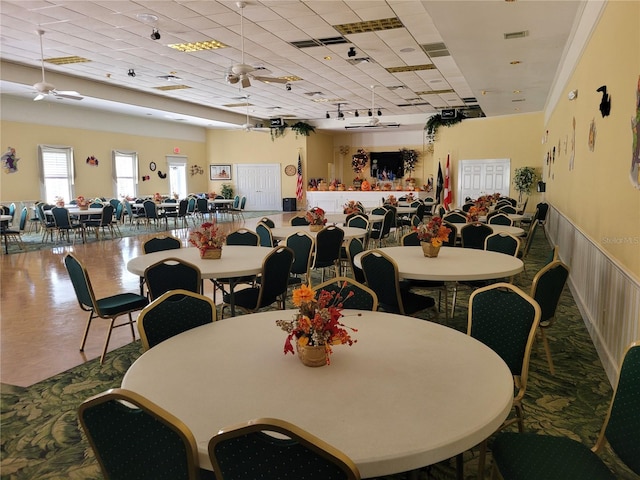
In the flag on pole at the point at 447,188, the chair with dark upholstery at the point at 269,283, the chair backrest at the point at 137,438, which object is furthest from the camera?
the flag on pole at the point at 447,188

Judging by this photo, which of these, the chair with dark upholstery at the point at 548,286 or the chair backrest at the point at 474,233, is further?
the chair backrest at the point at 474,233

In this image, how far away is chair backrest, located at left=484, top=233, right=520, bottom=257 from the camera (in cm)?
464

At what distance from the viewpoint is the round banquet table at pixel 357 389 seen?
1.31 m

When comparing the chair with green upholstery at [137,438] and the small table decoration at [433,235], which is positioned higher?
the small table decoration at [433,235]

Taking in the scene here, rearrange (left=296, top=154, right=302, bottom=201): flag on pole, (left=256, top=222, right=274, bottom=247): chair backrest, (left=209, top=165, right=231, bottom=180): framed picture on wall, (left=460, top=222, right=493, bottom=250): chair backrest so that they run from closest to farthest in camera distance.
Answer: (left=460, top=222, right=493, bottom=250): chair backrest < (left=256, top=222, right=274, bottom=247): chair backrest < (left=296, top=154, right=302, bottom=201): flag on pole < (left=209, top=165, right=231, bottom=180): framed picture on wall

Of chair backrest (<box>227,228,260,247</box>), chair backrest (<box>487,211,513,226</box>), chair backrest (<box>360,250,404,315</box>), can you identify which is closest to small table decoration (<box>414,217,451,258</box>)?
chair backrest (<box>360,250,404,315</box>)

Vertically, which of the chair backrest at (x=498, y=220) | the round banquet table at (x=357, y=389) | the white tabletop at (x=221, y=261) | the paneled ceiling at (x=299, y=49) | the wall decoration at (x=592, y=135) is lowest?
the round banquet table at (x=357, y=389)

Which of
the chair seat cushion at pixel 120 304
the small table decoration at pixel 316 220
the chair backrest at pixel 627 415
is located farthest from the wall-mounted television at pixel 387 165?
the chair backrest at pixel 627 415

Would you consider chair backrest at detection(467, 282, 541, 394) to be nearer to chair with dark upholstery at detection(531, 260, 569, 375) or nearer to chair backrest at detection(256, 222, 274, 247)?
chair with dark upholstery at detection(531, 260, 569, 375)

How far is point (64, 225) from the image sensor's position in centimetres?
1039

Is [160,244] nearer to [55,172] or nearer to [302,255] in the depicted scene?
[302,255]

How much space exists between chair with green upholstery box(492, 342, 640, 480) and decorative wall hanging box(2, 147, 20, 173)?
1452 cm

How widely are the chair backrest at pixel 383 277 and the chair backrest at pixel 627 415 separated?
1.74 m

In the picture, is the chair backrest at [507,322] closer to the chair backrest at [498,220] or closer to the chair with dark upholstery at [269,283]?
the chair with dark upholstery at [269,283]
